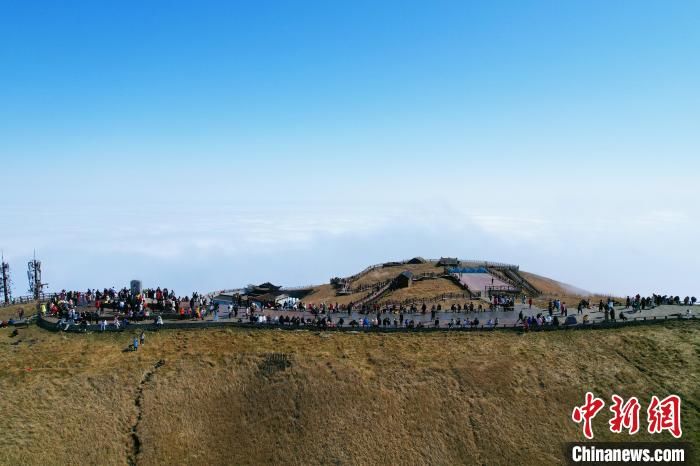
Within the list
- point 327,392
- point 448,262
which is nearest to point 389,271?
point 448,262

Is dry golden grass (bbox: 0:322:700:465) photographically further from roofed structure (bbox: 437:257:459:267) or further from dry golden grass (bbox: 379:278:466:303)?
roofed structure (bbox: 437:257:459:267)

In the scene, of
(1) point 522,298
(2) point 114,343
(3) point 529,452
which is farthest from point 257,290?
(3) point 529,452

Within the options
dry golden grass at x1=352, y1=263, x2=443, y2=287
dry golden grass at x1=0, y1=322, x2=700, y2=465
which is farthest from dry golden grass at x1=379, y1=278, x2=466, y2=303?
dry golden grass at x1=0, y1=322, x2=700, y2=465

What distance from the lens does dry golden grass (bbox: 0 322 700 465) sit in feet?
114

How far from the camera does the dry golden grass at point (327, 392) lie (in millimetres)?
34625

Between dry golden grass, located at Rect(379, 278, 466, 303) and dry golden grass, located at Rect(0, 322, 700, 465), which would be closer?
dry golden grass, located at Rect(0, 322, 700, 465)

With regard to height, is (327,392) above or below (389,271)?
below

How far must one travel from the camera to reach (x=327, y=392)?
3850cm

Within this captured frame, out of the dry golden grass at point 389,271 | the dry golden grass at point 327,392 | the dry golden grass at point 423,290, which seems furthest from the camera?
the dry golden grass at point 389,271

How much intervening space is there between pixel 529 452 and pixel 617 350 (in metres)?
14.9

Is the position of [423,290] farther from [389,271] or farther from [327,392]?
[327,392]

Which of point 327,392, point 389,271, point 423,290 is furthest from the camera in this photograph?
point 389,271

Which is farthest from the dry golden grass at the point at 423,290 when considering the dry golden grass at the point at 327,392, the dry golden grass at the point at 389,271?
the dry golden grass at the point at 327,392

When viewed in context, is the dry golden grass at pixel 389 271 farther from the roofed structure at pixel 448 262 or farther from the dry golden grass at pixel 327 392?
the dry golden grass at pixel 327 392
